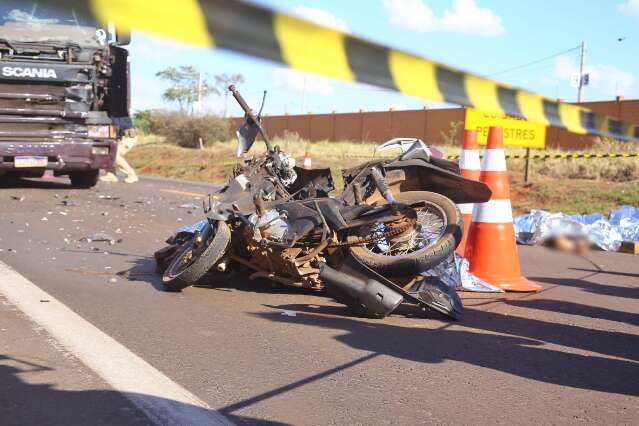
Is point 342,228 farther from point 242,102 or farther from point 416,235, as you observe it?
point 242,102

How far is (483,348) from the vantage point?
4637mm

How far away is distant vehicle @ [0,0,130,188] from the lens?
12203mm

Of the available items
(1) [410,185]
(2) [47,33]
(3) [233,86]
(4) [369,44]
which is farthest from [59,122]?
(4) [369,44]

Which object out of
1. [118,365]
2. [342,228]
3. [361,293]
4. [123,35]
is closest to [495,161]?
[342,228]

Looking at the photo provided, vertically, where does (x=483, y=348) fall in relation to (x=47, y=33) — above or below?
below

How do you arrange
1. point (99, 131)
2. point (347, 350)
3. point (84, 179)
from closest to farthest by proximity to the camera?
1. point (347, 350)
2. point (99, 131)
3. point (84, 179)

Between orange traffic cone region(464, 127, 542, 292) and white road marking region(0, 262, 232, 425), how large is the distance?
3432 millimetres

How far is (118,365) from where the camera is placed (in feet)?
13.5

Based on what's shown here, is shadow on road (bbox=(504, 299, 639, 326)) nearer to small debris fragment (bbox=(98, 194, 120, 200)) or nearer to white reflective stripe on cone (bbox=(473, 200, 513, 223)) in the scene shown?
white reflective stripe on cone (bbox=(473, 200, 513, 223))

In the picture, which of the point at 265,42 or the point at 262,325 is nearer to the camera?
the point at 265,42

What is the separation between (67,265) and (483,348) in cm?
453

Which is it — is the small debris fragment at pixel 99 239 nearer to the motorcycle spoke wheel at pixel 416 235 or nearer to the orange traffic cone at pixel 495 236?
the motorcycle spoke wheel at pixel 416 235

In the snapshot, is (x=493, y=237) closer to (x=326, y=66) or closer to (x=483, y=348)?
(x=483, y=348)

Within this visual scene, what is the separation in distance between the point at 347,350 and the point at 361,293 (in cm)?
79
